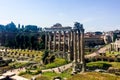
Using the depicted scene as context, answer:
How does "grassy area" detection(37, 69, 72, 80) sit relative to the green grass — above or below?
below

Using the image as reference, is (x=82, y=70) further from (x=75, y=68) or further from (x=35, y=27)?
(x=35, y=27)

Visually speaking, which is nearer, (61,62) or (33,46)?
(61,62)

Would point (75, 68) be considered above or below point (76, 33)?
below

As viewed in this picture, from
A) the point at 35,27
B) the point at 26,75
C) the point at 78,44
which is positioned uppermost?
the point at 35,27

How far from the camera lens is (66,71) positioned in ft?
206

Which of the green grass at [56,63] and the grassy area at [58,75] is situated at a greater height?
the green grass at [56,63]

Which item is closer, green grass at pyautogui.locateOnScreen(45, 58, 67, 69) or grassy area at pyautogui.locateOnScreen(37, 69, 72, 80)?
grassy area at pyautogui.locateOnScreen(37, 69, 72, 80)

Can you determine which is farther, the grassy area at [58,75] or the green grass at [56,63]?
the green grass at [56,63]

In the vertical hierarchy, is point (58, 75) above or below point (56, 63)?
below

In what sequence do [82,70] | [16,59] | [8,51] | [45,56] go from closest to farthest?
[82,70], [45,56], [16,59], [8,51]

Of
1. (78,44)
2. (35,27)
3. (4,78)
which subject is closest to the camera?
(4,78)

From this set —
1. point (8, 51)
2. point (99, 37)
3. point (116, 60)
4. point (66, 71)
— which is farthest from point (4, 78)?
point (99, 37)

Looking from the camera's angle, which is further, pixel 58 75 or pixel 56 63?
pixel 56 63

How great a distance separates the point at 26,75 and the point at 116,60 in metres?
28.6
